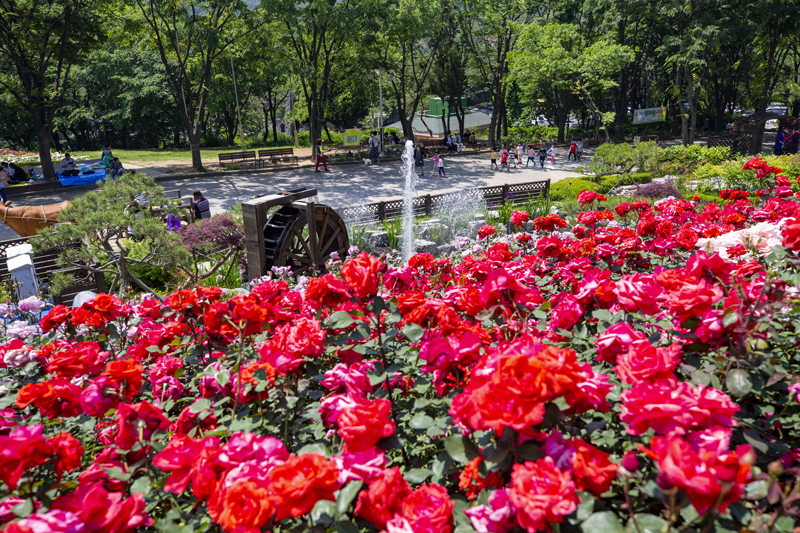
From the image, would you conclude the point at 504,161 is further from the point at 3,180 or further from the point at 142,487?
the point at 142,487

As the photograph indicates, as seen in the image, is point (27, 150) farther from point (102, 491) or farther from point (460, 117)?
point (102, 491)

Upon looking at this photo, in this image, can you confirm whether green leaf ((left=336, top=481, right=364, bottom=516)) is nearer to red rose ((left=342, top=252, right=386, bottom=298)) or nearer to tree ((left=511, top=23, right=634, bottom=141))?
red rose ((left=342, top=252, right=386, bottom=298))

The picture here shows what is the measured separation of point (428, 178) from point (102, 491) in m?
20.7

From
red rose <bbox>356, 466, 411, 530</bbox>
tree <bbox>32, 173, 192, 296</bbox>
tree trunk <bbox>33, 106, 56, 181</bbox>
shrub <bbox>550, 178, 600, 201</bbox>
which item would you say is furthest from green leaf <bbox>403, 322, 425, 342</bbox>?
tree trunk <bbox>33, 106, 56, 181</bbox>

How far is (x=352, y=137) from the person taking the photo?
28.6 m

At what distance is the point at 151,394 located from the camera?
7.46 ft

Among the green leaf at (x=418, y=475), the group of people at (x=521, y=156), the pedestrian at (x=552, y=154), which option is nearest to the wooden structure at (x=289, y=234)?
the green leaf at (x=418, y=475)

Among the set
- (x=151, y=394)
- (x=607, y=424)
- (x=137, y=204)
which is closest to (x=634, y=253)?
(x=607, y=424)

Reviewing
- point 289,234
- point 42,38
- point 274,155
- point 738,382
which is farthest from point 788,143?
point 42,38

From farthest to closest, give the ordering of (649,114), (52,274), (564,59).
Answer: (649,114) < (564,59) < (52,274)

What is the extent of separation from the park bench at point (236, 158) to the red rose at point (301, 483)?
24027 mm

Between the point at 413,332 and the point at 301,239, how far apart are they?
7585 mm

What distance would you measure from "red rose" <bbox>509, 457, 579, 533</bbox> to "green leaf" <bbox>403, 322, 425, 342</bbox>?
2.17 feet

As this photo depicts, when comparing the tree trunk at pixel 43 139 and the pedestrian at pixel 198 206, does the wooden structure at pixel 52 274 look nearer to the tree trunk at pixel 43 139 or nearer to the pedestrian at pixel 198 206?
the pedestrian at pixel 198 206
